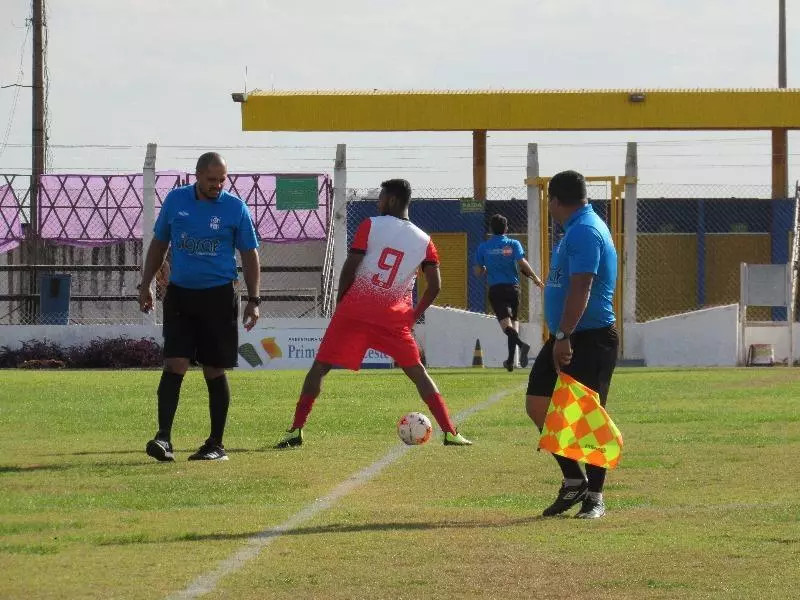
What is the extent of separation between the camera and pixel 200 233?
10.7 m

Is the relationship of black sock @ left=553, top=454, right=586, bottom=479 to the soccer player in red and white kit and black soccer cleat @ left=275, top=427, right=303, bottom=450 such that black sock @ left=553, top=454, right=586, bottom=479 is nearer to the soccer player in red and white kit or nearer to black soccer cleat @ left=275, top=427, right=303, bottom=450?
the soccer player in red and white kit

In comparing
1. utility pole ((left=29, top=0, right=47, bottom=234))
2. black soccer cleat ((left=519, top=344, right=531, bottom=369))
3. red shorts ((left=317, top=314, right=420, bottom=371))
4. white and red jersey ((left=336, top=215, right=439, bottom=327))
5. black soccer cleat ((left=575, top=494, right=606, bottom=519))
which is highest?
Result: utility pole ((left=29, top=0, right=47, bottom=234))

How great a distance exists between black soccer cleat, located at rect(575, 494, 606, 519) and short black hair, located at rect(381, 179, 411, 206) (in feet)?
11.2

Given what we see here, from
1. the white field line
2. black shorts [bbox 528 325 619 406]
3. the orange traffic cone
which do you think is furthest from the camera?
the orange traffic cone

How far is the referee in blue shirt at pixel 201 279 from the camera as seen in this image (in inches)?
421

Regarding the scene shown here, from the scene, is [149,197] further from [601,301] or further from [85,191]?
[601,301]

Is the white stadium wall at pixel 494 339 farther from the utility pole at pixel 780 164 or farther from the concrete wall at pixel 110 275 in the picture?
the concrete wall at pixel 110 275

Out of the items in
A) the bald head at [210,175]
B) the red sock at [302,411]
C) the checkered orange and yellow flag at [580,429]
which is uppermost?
the bald head at [210,175]

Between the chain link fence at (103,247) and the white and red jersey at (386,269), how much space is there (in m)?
24.0

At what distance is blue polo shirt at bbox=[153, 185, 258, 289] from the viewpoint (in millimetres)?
10695

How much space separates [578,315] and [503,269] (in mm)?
14962

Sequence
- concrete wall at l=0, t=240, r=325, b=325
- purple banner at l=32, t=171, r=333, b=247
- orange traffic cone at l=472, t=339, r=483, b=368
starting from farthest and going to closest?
concrete wall at l=0, t=240, r=325, b=325
purple banner at l=32, t=171, r=333, b=247
orange traffic cone at l=472, t=339, r=483, b=368

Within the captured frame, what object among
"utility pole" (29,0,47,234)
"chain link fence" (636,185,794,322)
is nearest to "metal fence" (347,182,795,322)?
"chain link fence" (636,185,794,322)

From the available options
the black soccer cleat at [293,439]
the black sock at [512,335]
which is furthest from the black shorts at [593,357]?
the black sock at [512,335]
